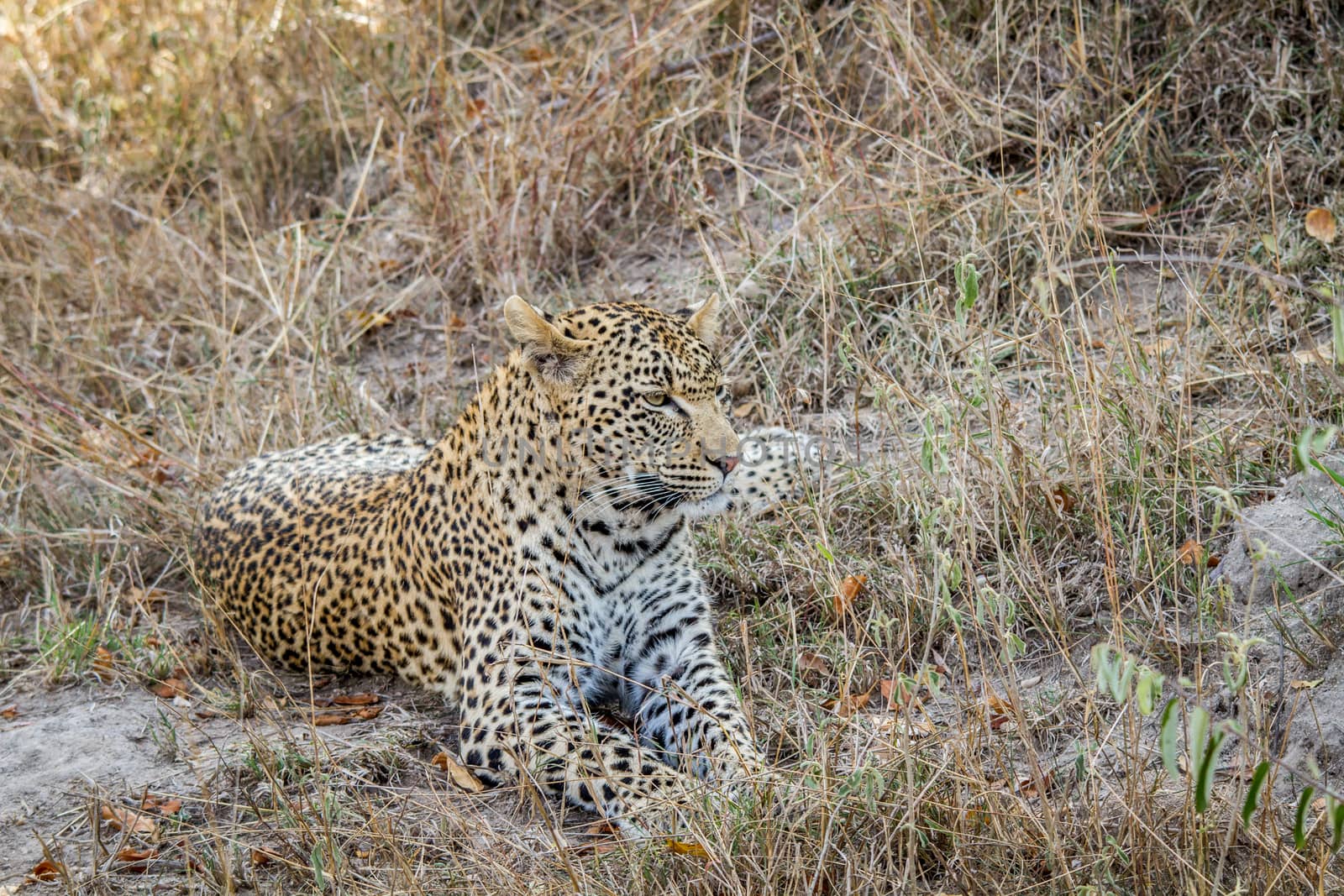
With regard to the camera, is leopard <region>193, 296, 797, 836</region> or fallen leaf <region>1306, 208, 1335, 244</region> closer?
leopard <region>193, 296, 797, 836</region>

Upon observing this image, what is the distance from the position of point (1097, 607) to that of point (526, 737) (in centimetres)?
212

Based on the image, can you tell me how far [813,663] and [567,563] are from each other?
0.99m

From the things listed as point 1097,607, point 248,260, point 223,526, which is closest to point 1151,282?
point 1097,607

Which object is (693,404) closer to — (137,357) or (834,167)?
(834,167)

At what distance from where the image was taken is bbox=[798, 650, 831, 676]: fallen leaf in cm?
517

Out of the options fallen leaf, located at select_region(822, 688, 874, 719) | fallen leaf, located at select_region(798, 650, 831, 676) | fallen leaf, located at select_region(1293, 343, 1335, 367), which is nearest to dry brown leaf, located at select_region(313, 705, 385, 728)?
fallen leaf, located at select_region(798, 650, 831, 676)

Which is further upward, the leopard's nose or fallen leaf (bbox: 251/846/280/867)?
the leopard's nose

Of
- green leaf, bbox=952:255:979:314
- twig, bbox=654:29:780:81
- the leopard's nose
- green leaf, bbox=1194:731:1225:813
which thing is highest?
twig, bbox=654:29:780:81

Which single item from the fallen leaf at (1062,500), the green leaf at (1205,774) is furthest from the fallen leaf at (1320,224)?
the green leaf at (1205,774)

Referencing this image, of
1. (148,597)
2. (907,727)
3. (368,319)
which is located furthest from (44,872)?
(368,319)

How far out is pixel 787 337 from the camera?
23.6 ft

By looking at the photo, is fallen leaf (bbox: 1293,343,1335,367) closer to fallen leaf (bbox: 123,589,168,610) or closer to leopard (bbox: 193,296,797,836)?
leopard (bbox: 193,296,797,836)

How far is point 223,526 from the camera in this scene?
627 centimetres

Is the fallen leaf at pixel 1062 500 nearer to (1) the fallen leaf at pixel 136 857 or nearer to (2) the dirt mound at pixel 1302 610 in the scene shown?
(2) the dirt mound at pixel 1302 610
